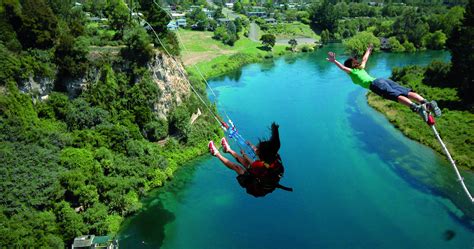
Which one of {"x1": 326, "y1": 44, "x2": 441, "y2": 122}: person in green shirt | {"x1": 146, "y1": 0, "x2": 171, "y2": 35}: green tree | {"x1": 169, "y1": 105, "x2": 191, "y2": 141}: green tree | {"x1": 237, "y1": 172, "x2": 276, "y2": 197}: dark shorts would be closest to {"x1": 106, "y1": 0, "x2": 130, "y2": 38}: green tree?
{"x1": 146, "y1": 0, "x2": 171, "y2": 35}: green tree

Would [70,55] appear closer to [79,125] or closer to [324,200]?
[79,125]

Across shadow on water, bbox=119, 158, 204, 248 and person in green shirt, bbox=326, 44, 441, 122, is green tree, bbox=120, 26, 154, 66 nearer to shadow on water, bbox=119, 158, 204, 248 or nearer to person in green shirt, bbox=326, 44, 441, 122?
shadow on water, bbox=119, 158, 204, 248

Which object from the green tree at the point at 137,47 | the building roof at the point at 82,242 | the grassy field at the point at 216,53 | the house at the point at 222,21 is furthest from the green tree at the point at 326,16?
the building roof at the point at 82,242

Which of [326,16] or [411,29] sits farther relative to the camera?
[326,16]

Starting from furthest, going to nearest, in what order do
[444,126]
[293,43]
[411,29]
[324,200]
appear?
[411,29] → [293,43] → [444,126] → [324,200]

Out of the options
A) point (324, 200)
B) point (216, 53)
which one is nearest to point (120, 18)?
point (324, 200)

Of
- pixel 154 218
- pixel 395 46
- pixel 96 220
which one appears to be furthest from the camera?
pixel 395 46
